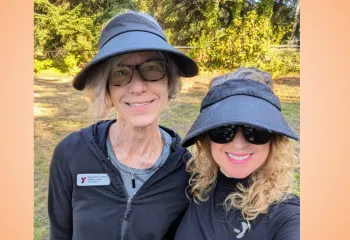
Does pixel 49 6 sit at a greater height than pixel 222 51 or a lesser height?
greater

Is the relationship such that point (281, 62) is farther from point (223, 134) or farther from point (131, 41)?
point (131, 41)

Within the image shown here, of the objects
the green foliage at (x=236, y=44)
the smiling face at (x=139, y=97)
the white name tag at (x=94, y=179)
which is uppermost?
the green foliage at (x=236, y=44)

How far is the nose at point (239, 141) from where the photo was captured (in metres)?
1.15

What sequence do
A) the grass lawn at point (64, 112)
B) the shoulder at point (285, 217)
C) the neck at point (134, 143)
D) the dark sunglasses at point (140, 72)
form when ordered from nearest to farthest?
the shoulder at point (285, 217)
the dark sunglasses at point (140, 72)
the neck at point (134, 143)
the grass lawn at point (64, 112)

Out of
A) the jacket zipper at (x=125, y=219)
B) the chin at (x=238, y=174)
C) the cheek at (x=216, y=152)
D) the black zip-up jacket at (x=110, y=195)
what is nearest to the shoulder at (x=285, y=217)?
the chin at (x=238, y=174)

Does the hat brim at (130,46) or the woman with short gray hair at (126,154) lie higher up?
the hat brim at (130,46)

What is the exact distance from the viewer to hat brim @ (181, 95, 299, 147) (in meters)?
1.06

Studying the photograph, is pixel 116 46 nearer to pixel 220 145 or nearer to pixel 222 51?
pixel 220 145

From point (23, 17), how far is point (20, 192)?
2.44 feet

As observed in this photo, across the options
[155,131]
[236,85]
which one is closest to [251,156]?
[236,85]

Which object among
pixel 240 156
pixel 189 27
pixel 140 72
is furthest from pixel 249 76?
pixel 189 27

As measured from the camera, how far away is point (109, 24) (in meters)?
1.33

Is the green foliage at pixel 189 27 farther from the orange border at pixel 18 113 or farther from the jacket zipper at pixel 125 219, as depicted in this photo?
the jacket zipper at pixel 125 219

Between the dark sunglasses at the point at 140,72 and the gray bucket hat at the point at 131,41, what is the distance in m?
0.08
